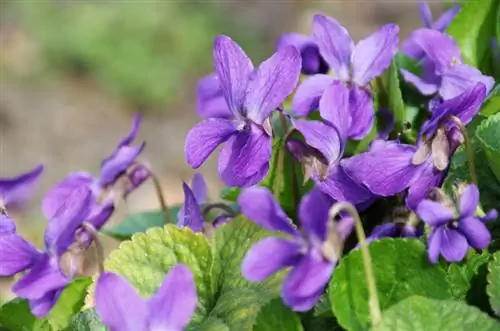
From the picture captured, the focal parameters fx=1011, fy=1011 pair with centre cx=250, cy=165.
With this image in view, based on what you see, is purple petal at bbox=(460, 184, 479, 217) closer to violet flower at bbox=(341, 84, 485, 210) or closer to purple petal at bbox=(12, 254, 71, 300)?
violet flower at bbox=(341, 84, 485, 210)

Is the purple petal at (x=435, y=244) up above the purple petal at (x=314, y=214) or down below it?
below

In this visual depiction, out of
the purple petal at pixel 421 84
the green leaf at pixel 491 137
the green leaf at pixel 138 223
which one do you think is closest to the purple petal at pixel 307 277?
the green leaf at pixel 491 137

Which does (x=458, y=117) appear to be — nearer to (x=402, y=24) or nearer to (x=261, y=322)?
(x=261, y=322)

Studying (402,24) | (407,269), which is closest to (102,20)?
(402,24)

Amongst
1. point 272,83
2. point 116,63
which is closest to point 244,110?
point 272,83

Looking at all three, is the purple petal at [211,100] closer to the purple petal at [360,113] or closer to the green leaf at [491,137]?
the purple petal at [360,113]

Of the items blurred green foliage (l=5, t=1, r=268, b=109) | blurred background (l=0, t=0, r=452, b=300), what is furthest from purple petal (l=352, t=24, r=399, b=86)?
blurred green foliage (l=5, t=1, r=268, b=109)

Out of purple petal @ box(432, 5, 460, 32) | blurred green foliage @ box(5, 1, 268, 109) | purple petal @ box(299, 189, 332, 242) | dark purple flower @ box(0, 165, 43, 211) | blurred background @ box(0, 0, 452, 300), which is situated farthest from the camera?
blurred green foliage @ box(5, 1, 268, 109)

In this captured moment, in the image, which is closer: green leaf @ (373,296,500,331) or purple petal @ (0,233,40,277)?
green leaf @ (373,296,500,331)
